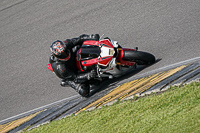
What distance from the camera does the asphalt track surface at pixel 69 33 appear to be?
827cm

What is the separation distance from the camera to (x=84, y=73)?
762 centimetres

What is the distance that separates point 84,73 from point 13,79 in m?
3.35

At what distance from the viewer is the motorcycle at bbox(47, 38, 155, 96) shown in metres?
7.38

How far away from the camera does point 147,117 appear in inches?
203

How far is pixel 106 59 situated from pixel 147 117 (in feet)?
8.18

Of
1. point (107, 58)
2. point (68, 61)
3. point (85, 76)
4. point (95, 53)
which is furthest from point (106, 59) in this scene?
point (68, 61)

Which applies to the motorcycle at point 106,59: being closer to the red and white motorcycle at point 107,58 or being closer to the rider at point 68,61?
the red and white motorcycle at point 107,58

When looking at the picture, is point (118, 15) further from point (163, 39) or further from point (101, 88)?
point (101, 88)

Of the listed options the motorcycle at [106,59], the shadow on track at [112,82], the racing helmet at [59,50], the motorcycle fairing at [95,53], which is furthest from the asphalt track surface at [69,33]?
the racing helmet at [59,50]

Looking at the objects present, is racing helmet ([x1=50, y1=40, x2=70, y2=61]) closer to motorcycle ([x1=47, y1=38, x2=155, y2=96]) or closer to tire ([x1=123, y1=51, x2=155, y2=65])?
motorcycle ([x1=47, y1=38, x2=155, y2=96])

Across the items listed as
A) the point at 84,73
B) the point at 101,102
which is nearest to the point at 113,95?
the point at 101,102

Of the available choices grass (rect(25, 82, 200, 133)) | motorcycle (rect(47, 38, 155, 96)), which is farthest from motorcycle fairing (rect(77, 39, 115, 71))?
grass (rect(25, 82, 200, 133))

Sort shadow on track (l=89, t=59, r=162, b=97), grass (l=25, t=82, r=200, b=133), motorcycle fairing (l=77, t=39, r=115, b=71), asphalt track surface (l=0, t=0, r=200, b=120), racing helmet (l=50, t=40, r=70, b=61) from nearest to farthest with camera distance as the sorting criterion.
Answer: grass (l=25, t=82, r=200, b=133), racing helmet (l=50, t=40, r=70, b=61), motorcycle fairing (l=77, t=39, r=115, b=71), shadow on track (l=89, t=59, r=162, b=97), asphalt track surface (l=0, t=0, r=200, b=120)

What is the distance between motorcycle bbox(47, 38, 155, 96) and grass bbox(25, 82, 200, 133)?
4.15 feet
